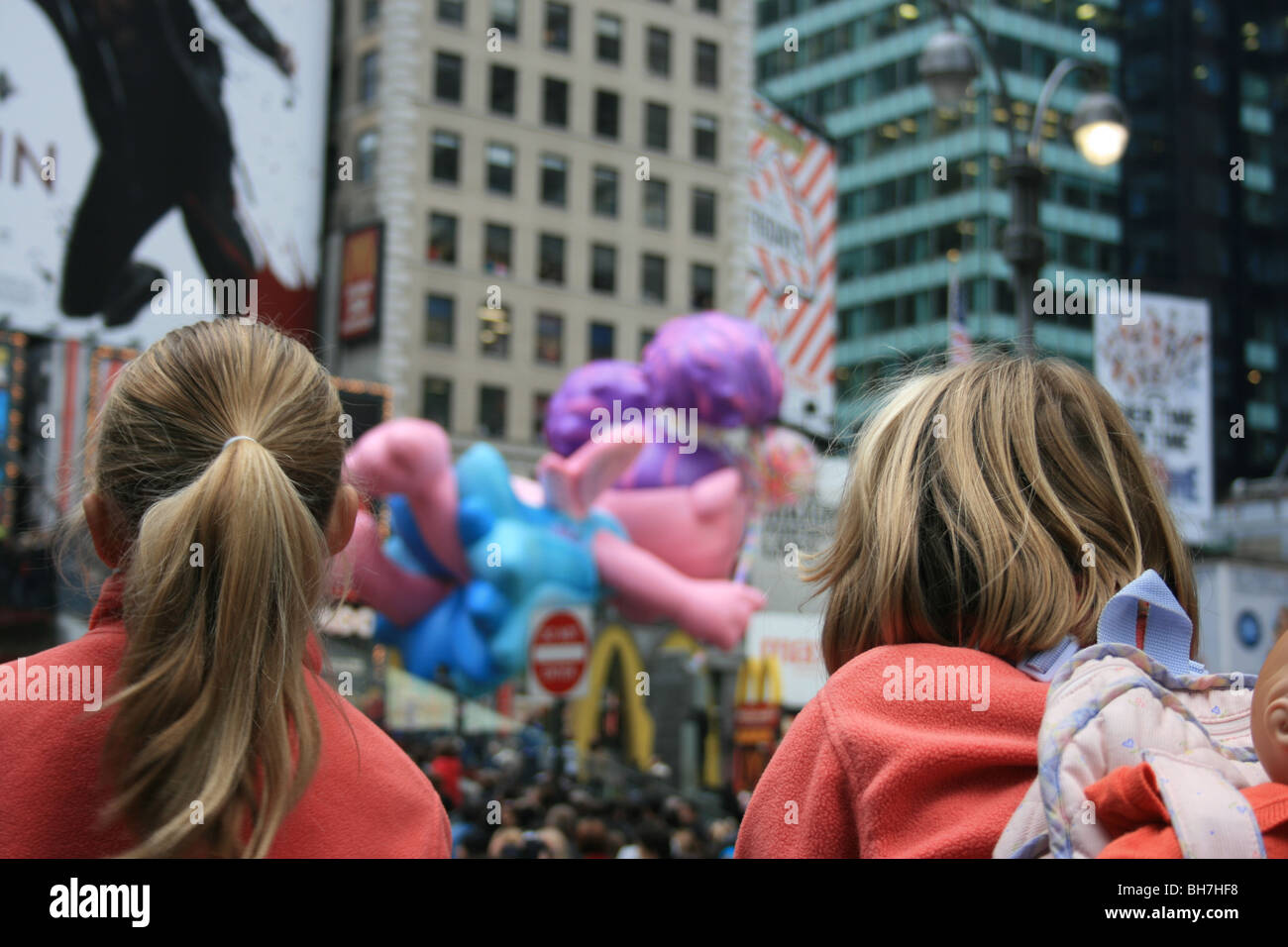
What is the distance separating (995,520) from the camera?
1929 millimetres

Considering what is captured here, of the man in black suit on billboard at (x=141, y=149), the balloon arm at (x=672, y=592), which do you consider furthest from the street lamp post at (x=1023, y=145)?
the man in black suit on billboard at (x=141, y=149)

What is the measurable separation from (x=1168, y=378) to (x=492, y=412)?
100ft

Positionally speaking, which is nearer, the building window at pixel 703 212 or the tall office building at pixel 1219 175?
the building window at pixel 703 212

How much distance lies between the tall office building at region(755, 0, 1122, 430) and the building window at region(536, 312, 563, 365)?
1235 centimetres

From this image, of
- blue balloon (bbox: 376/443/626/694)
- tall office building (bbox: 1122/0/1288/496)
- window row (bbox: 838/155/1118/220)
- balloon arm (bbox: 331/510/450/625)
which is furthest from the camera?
tall office building (bbox: 1122/0/1288/496)

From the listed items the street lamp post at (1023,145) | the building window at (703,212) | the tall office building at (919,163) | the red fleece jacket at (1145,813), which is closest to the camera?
the red fleece jacket at (1145,813)

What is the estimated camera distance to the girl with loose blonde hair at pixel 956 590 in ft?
5.74

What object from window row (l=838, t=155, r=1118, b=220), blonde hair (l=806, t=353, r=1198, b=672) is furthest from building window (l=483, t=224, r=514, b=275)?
blonde hair (l=806, t=353, r=1198, b=672)

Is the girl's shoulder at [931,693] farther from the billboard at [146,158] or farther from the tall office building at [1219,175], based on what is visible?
the tall office building at [1219,175]

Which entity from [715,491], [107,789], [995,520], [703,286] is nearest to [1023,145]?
[995,520]

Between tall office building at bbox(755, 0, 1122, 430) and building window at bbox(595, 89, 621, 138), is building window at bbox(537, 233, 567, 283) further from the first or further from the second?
tall office building at bbox(755, 0, 1122, 430)

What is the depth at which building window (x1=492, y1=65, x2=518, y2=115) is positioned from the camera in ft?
158

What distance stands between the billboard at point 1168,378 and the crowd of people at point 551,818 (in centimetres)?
725

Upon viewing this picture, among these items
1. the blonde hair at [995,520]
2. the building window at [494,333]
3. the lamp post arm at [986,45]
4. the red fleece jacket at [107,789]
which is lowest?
the red fleece jacket at [107,789]
